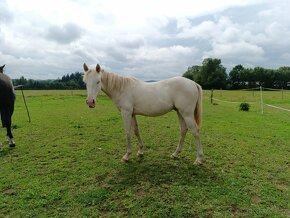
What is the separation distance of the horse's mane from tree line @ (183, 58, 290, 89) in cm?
6113

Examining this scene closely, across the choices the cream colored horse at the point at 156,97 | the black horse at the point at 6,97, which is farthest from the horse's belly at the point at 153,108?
the black horse at the point at 6,97

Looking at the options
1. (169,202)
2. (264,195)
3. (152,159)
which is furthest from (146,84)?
(264,195)

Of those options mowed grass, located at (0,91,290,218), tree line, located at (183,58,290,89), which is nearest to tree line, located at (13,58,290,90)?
tree line, located at (183,58,290,89)

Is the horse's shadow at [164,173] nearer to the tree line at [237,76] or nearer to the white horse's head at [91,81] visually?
the white horse's head at [91,81]

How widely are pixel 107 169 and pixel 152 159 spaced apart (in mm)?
1067

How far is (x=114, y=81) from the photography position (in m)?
5.23

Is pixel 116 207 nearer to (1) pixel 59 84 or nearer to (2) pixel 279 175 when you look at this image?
(2) pixel 279 175

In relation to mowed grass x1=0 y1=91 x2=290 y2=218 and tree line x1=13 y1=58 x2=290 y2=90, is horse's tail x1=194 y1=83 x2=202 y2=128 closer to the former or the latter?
mowed grass x1=0 y1=91 x2=290 y2=218

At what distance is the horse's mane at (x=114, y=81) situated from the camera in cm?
518

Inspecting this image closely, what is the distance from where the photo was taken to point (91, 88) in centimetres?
482

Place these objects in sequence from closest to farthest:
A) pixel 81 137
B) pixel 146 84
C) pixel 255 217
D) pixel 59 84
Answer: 1. pixel 255 217
2. pixel 146 84
3. pixel 81 137
4. pixel 59 84

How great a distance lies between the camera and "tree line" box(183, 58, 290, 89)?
65.9 metres

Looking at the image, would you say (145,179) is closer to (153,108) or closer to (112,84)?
(153,108)

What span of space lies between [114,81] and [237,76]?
71.4 meters
